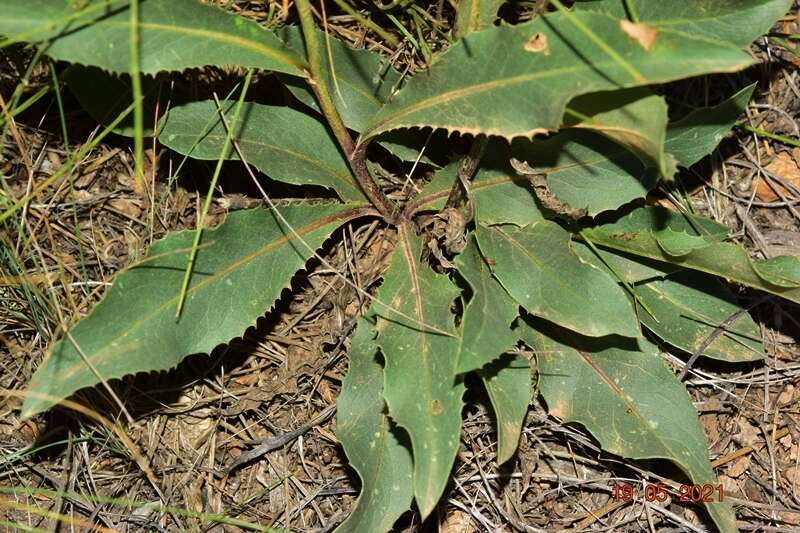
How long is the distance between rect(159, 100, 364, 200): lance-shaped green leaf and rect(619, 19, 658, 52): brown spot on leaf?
2.73ft

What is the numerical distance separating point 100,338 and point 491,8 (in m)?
1.04

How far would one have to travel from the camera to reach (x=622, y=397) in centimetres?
183

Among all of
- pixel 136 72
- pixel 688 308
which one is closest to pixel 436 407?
pixel 688 308

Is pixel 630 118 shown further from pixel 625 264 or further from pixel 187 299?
pixel 187 299

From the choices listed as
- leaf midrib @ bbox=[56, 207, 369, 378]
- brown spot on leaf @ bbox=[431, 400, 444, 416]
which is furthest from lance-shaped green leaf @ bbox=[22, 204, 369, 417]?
brown spot on leaf @ bbox=[431, 400, 444, 416]

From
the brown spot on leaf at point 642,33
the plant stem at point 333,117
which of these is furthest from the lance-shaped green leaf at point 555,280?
the brown spot on leaf at point 642,33

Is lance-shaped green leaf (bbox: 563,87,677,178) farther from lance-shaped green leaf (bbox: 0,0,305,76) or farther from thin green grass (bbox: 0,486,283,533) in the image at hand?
thin green grass (bbox: 0,486,283,533)

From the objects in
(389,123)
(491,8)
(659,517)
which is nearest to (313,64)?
(389,123)

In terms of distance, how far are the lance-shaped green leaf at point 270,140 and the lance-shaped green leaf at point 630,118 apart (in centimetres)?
65

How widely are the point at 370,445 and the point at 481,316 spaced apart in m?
0.46

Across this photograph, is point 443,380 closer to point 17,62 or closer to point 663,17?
point 663,17

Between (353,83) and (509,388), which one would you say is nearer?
(509,388)
